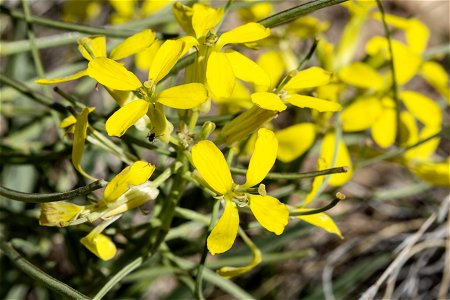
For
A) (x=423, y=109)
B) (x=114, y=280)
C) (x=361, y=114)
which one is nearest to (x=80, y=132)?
(x=114, y=280)

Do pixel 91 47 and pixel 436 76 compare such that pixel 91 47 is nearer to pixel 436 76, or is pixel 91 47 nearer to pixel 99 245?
pixel 99 245

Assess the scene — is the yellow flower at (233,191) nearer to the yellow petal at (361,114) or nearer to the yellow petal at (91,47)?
the yellow petal at (91,47)

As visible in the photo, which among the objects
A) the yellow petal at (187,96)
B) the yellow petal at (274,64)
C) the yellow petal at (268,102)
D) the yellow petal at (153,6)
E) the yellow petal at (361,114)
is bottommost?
the yellow petal at (361,114)

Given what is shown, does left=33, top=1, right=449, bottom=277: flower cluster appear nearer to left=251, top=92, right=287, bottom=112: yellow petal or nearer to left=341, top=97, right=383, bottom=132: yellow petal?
left=251, top=92, right=287, bottom=112: yellow petal

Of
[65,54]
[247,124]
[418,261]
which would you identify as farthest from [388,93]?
[65,54]

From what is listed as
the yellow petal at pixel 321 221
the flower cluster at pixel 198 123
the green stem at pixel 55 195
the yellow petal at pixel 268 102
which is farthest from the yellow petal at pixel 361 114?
the green stem at pixel 55 195

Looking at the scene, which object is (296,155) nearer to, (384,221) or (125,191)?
(125,191)
